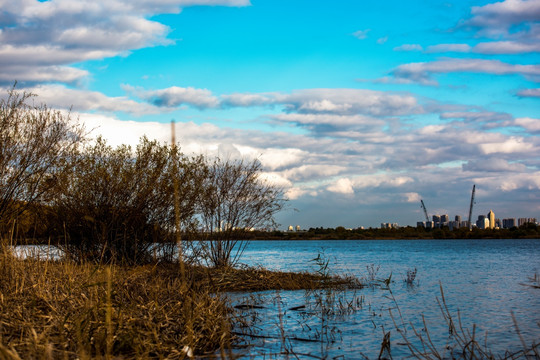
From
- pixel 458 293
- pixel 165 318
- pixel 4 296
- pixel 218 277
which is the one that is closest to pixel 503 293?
pixel 458 293

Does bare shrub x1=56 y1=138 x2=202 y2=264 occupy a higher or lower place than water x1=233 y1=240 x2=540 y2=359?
higher

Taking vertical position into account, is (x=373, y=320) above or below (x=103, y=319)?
below

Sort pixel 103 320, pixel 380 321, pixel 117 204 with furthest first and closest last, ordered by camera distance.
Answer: pixel 117 204 → pixel 380 321 → pixel 103 320

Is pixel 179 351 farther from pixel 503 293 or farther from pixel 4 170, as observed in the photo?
pixel 503 293

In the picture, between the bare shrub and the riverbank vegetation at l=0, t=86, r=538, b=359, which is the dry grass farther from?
the bare shrub

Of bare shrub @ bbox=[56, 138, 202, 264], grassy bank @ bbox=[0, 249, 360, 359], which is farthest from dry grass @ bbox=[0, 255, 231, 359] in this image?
bare shrub @ bbox=[56, 138, 202, 264]

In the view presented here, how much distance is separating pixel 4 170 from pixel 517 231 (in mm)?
124859

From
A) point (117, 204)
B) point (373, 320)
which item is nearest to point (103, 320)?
point (373, 320)

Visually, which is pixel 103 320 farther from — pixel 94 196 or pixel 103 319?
pixel 94 196

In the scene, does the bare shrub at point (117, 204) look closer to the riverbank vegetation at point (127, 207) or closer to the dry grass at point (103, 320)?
the riverbank vegetation at point (127, 207)

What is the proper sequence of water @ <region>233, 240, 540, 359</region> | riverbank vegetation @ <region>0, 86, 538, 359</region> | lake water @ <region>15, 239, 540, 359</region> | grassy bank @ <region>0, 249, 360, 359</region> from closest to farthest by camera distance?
1. grassy bank @ <region>0, 249, 360, 359</region>
2. lake water @ <region>15, 239, 540, 359</region>
3. water @ <region>233, 240, 540, 359</region>
4. riverbank vegetation @ <region>0, 86, 538, 359</region>

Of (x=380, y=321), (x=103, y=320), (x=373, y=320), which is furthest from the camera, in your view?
(x=373, y=320)

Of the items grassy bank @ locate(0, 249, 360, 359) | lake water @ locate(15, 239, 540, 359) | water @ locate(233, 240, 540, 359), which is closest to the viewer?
grassy bank @ locate(0, 249, 360, 359)

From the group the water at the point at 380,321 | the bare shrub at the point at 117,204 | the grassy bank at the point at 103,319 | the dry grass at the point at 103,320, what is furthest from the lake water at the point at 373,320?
the bare shrub at the point at 117,204
